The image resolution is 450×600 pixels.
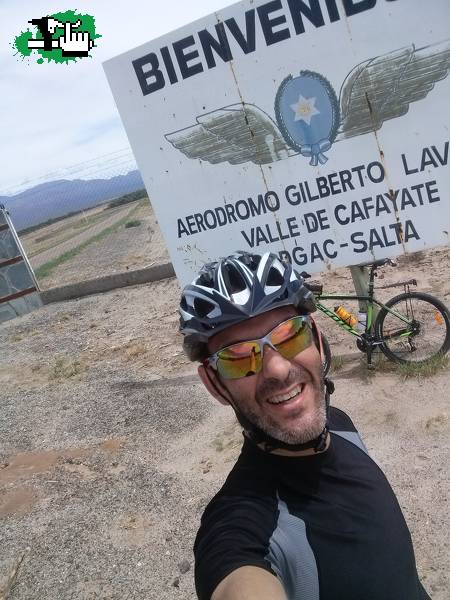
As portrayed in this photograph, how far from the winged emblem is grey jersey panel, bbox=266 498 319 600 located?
3729mm

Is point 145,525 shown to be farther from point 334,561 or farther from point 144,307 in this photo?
point 144,307

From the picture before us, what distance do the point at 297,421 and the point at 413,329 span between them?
3619mm

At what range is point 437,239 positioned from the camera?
179 inches

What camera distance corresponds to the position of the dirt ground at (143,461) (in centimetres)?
337

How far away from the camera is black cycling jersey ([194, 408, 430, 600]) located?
137cm

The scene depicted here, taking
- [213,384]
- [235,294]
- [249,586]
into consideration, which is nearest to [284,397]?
[213,384]

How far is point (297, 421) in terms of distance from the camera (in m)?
1.63

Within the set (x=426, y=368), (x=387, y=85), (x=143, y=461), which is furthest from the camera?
(x=426, y=368)

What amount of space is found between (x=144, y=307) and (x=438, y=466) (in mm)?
7066

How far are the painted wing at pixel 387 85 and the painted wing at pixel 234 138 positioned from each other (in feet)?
2.05

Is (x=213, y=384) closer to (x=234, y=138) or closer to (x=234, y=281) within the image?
(x=234, y=281)

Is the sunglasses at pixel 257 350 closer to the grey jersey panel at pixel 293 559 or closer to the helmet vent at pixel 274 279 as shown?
the helmet vent at pixel 274 279

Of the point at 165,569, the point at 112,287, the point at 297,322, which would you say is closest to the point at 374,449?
the point at 165,569

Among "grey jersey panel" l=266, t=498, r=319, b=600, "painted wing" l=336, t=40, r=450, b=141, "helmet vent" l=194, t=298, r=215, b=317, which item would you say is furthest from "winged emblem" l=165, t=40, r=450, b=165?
"grey jersey panel" l=266, t=498, r=319, b=600
